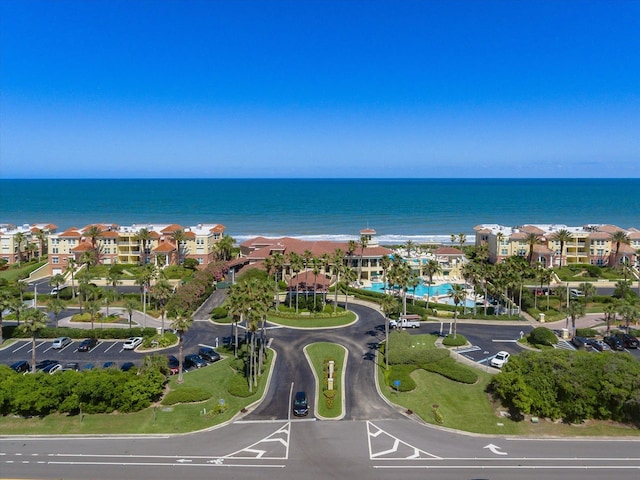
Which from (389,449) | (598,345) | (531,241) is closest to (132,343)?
(389,449)

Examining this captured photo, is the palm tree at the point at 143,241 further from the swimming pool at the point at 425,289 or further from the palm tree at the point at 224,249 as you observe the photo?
the swimming pool at the point at 425,289

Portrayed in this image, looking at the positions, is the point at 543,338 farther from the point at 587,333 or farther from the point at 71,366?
the point at 71,366

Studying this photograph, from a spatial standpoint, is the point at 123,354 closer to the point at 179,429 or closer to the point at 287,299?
the point at 179,429

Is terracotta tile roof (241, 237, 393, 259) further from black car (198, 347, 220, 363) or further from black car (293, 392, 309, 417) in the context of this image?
black car (293, 392, 309, 417)

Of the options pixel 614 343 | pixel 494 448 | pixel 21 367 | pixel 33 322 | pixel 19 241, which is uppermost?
pixel 19 241

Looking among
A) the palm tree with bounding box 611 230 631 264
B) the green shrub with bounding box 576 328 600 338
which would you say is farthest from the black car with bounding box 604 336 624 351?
the palm tree with bounding box 611 230 631 264

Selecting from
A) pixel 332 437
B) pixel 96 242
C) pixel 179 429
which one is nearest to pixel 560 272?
pixel 332 437

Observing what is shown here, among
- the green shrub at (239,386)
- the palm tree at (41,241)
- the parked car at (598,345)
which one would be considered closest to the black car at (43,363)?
the green shrub at (239,386)
